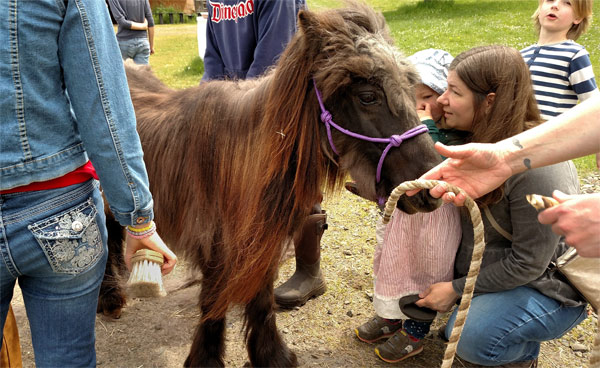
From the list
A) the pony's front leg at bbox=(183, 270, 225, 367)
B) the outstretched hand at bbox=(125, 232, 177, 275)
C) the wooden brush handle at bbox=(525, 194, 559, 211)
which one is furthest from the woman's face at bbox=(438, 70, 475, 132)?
the pony's front leg at bbox=(183, 270, 225, 367)

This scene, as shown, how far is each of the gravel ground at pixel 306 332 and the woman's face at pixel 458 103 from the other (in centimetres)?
72

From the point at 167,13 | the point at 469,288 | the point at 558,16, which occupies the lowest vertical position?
the point at 167,13

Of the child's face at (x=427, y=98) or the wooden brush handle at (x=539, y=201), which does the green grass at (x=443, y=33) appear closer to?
the child's face at (x=427, y=98)

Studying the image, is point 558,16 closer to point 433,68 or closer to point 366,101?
point 433,68

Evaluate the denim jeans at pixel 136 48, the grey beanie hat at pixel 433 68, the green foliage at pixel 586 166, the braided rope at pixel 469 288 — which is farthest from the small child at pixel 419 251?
the denim jeans at pixel 136 48

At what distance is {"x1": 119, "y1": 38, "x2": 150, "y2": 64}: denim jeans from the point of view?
23.7ft

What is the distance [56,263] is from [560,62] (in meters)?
3.78

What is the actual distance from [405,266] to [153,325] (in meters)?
1.81

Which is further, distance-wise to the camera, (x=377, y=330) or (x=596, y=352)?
(x=377, y=330)

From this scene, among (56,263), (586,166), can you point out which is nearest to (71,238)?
(56,263)

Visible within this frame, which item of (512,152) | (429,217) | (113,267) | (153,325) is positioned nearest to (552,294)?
(429,217)

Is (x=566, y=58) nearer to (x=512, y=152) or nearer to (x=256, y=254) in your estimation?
(x=512, y=152)

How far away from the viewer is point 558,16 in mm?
3844

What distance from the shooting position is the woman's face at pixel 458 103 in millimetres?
2383
